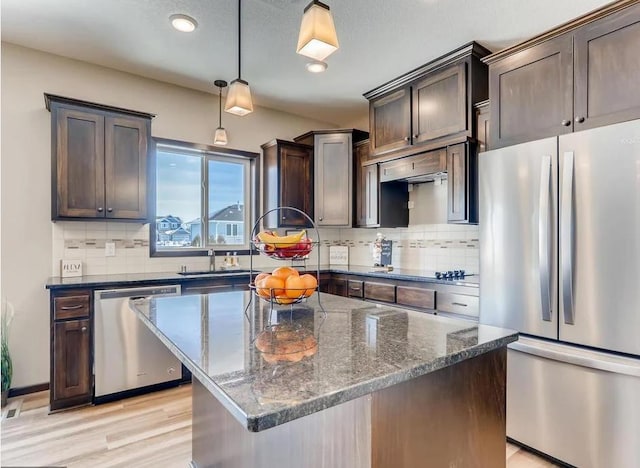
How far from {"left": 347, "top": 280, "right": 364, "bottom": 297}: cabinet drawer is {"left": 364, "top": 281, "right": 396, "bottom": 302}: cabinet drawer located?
7 centimetres

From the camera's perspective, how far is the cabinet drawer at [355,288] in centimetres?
373

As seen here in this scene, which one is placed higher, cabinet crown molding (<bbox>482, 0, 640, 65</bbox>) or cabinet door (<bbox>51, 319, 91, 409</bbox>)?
cabinet crown molding (<bbox>482, 0, 640, 65</bbox>)

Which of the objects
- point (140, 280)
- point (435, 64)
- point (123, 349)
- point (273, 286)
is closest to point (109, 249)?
point (140, 280)

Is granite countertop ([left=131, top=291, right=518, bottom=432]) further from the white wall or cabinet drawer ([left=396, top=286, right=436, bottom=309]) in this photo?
the white wall

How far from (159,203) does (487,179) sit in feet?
9.90

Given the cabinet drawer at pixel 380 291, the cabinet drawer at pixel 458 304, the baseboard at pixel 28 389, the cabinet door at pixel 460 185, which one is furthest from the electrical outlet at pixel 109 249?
the cabinet door at pixel 460 185

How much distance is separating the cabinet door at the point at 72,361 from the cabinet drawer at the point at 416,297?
2.50 metres

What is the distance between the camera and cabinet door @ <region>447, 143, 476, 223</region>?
9.82 ft

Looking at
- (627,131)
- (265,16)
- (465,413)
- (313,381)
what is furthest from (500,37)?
(313,381)

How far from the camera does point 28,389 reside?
3.02 metres

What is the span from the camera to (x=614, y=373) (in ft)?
6.09

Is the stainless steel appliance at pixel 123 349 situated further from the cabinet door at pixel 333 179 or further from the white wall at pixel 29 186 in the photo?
the cabinet door at pixel 333 179

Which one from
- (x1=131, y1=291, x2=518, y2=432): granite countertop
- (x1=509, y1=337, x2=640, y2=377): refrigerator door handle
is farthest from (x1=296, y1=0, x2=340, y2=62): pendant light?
(x1=509, y1=337, x2=640, y2=377): refrigerator door handle

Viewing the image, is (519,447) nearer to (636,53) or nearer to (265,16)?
(636,53)
